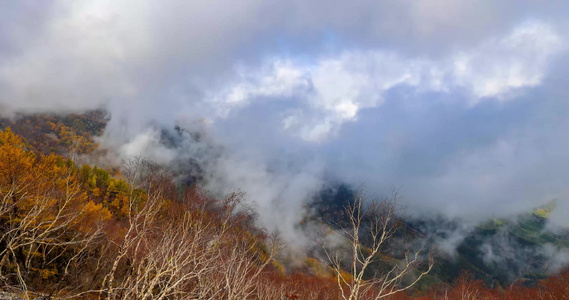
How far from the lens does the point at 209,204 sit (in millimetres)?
28812

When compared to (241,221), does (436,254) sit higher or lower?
higher

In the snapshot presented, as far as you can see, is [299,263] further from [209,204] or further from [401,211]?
[401,211]

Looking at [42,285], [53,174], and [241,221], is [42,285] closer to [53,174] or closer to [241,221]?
[241,221]

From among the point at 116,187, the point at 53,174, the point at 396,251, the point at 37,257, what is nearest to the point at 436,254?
the point at 396,251

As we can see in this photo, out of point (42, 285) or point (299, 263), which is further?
point (299, 263)

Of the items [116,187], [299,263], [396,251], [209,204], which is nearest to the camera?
[396,251]

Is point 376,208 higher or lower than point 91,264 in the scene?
higher

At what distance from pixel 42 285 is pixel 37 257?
4.61 metres

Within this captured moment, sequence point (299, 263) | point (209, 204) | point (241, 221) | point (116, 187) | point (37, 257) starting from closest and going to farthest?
point (37, 257) < point (209, 204) < point (241, 221) < point (116, 187) < point (299, 263)

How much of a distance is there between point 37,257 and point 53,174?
15.1m

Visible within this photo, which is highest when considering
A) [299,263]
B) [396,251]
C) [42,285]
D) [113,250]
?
[396,251]

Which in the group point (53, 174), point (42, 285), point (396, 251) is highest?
point (396, 251)

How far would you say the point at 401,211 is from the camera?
45.2ft

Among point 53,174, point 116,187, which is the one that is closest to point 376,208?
point 53,174
